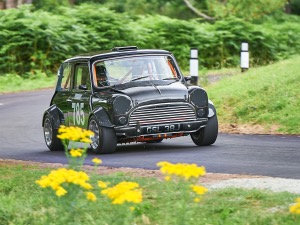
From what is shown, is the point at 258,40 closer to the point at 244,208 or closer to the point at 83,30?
the point at 83,30

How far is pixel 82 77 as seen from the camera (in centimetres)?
1688

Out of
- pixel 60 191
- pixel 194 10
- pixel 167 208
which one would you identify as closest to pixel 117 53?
pixel 167 208

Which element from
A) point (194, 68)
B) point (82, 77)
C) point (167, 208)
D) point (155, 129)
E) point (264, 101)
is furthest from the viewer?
point (194, 68)

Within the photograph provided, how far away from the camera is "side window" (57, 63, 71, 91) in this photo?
17.4m

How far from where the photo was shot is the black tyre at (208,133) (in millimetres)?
16078

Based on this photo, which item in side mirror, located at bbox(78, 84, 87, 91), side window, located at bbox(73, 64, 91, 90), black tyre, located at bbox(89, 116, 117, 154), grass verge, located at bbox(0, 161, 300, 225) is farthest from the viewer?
side window, located at bbox(73, 64, 91, 90)

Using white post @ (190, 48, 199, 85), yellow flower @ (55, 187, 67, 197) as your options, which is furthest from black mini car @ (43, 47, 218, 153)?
white post @ (190, 48, 199, 85)

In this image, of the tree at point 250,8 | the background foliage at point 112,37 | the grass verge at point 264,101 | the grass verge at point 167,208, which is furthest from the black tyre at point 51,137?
the tree at point 250,8

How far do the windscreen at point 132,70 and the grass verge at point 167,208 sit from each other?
17.6ft

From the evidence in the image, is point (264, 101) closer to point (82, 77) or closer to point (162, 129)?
point (82, 77)

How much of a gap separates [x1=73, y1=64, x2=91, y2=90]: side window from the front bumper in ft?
4.72

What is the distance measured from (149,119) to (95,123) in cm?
86

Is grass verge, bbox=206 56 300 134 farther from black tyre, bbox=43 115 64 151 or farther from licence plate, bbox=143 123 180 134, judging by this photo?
black tyre, bbox=43 115 64 151

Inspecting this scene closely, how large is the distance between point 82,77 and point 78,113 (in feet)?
2.49
